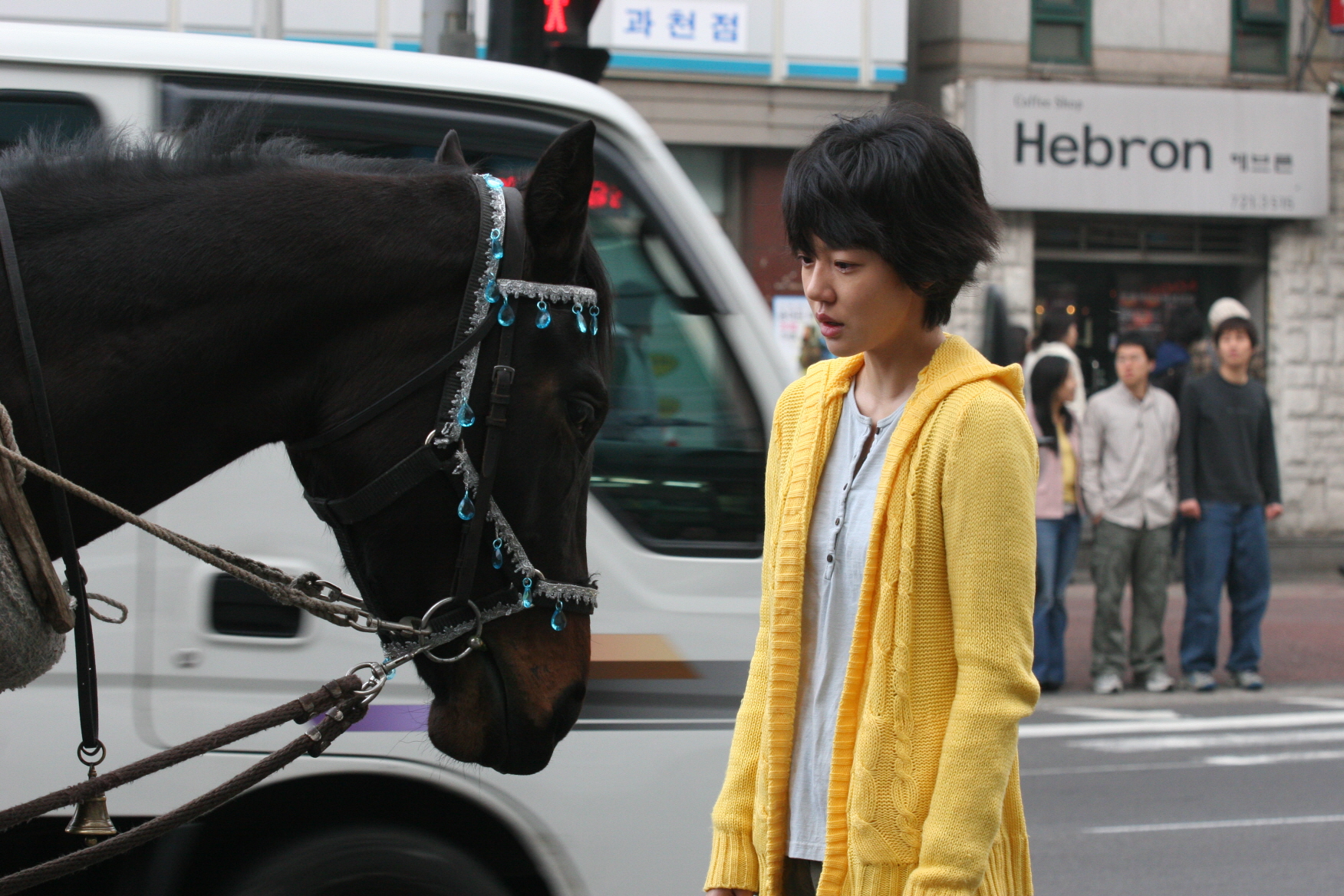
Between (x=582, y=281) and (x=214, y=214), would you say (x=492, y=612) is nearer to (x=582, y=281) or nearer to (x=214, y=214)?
(x=582, y=281)

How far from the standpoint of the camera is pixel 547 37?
480cm

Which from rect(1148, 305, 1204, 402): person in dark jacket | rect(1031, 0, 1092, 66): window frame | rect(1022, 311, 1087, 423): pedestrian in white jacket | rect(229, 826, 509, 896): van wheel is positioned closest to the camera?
rect(229, 826, 509, 896): van wheel

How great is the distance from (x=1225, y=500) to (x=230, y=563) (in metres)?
7.46

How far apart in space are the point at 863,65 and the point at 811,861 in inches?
495

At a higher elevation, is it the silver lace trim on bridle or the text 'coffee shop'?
the text 'coffee shop'

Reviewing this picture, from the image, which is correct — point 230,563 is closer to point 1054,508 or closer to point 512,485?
point 512,485

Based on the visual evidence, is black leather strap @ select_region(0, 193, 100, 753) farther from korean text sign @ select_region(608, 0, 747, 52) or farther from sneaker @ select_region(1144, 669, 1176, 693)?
korean text sign @ select_region(608, 0, 747, 52)

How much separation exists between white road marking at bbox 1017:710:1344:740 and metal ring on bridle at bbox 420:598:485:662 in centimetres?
572

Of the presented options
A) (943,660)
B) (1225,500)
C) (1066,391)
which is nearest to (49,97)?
(943,660)

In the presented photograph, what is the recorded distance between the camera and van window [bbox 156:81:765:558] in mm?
3039

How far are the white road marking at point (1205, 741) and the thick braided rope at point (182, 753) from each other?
224 inches

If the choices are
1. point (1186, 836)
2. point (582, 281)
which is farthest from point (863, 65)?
point (582, 281)

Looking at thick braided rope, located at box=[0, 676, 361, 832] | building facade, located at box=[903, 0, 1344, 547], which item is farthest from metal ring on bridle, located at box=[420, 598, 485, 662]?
building facade, located at box=[903, 0, 1344, 547]

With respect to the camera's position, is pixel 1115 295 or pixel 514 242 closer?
pixel 514 242
